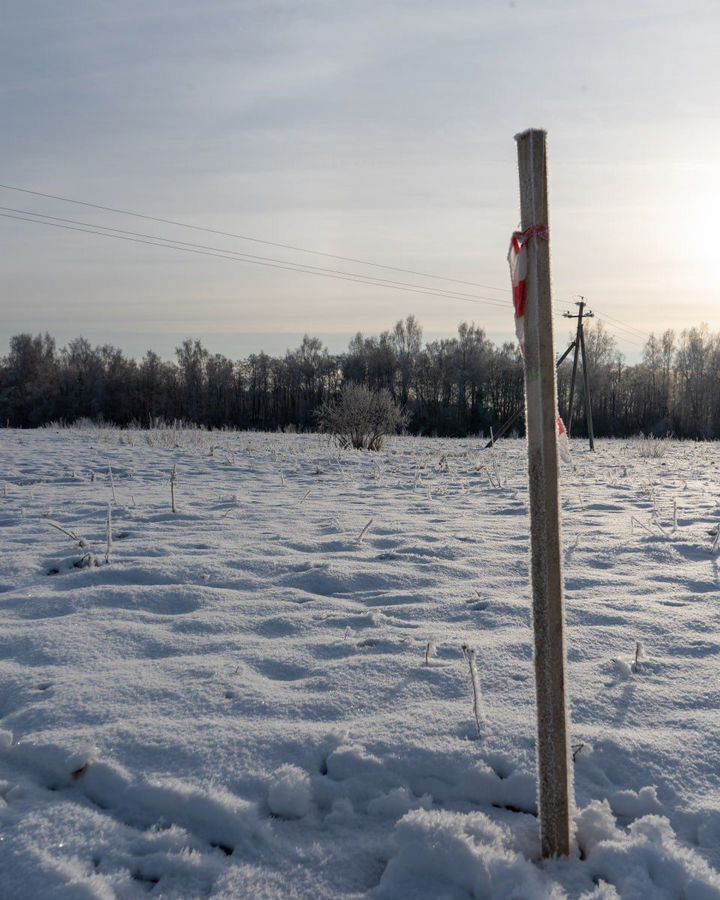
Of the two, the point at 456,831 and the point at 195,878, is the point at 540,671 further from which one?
the point at 195,878

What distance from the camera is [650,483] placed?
29.2 feet

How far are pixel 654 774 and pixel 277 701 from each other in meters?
1.28

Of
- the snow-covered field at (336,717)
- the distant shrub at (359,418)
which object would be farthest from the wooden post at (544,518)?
the distant shrub at (359,418)

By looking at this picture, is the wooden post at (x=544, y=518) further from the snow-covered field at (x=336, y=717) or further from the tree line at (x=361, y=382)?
the tree line at (x=361, y=382)

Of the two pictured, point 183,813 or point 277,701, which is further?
point 277,701

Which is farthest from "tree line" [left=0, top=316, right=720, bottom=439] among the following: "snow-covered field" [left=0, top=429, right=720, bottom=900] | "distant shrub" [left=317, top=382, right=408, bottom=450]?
"snow-covered field" [left=0, top=429, right=720, bottom=900]

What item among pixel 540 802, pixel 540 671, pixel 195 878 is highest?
pixel 540 671

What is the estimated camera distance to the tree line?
60.7 m

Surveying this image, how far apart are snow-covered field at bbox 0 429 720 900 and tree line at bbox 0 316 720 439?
177ft

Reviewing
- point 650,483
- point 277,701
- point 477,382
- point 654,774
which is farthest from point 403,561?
point 477,382

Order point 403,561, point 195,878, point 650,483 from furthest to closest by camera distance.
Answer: point 650,483
point 403,561
point 195,878

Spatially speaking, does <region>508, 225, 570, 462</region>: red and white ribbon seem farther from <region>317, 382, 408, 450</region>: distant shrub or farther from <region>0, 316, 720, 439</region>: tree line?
<region>0, 316, 720, 439</region>: tree line

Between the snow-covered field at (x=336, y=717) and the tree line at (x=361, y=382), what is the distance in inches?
2124

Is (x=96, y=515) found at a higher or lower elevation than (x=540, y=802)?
higher
